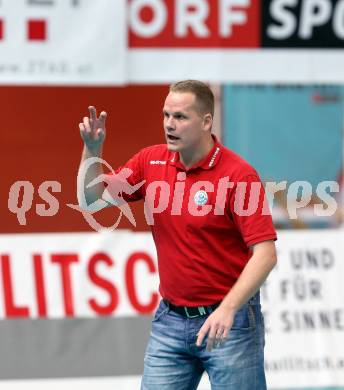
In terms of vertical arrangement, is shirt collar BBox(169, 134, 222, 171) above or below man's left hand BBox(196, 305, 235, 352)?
above

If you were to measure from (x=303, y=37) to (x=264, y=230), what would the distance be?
242 centimetres

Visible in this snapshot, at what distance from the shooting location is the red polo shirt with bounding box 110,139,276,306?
4023mm

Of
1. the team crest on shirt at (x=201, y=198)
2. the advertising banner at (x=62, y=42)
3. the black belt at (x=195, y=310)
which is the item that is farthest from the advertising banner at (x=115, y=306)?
the team crest on shirt at (x=201, y=198)

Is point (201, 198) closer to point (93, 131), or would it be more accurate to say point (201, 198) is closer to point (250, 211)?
point (250, 211)

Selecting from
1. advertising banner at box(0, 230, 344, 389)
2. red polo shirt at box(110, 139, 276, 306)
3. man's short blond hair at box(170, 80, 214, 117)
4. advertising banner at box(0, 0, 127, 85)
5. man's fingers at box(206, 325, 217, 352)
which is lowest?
advertising banner at box(0, 230, 344, 389)

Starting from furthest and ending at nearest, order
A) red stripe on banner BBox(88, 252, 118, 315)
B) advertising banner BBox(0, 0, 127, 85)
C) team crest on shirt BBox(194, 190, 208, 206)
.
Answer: red stripe on banner BBox(88, 252, 118, 315) → advertising banner BBox(0, 0, 127, 85) → team crest on shirt BBox(194, 190, 208, 206)

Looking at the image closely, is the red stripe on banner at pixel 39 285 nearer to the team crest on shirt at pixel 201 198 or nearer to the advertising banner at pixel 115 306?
the advertising banner at pixel 115 306

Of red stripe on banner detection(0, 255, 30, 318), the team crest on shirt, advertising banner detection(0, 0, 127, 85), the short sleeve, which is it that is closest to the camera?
the short sleeve

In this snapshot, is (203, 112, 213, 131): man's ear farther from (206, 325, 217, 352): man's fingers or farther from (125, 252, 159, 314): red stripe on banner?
(125, 252, 159, 314): red stripe on banner

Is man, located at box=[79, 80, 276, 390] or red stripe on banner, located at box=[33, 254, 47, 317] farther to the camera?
red stripe on banner, located at box=[33, 254, 47, 317]

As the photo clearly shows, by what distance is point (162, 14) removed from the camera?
5.89 meters

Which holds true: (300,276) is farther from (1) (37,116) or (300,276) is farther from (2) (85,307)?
(1) (37,116)

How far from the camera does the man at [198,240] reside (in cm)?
405

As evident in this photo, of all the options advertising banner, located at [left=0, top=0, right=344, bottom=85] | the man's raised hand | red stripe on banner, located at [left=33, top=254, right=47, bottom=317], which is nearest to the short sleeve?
the man's raised hand
